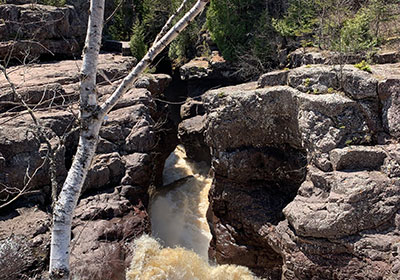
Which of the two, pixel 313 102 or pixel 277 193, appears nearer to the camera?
pixel 313 102


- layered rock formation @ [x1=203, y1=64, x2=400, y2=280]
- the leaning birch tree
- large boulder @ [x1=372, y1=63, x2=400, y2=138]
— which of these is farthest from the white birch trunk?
large boulder @ [x1=372, y1=63, x2=400, y2=138]

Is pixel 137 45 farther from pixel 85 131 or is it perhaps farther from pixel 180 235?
pixel 85 131

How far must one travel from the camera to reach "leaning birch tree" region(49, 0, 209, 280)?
12.2 ft

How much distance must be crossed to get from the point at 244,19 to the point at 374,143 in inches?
490

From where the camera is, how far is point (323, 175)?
25.7ft

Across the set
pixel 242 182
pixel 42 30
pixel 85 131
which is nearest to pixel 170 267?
pixel 242 182

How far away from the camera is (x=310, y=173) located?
8.23 metres

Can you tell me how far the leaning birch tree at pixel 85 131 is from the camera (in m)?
3.72

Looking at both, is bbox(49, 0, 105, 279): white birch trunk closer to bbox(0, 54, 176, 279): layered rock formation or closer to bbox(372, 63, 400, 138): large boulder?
bbox(0, 54, 176, 279): layered rock formation

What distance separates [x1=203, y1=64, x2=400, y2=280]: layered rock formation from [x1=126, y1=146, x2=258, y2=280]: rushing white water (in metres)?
0.95

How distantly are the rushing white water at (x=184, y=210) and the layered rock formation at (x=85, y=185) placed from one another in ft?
8.24

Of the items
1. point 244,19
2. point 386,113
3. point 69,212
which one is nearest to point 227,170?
point 386,113

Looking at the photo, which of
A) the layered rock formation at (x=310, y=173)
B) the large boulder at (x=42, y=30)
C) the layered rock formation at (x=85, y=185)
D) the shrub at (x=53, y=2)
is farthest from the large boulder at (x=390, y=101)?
the shrub at (x=53, y=2)

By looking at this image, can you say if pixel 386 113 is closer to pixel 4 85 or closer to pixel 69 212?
pixel 69 212
